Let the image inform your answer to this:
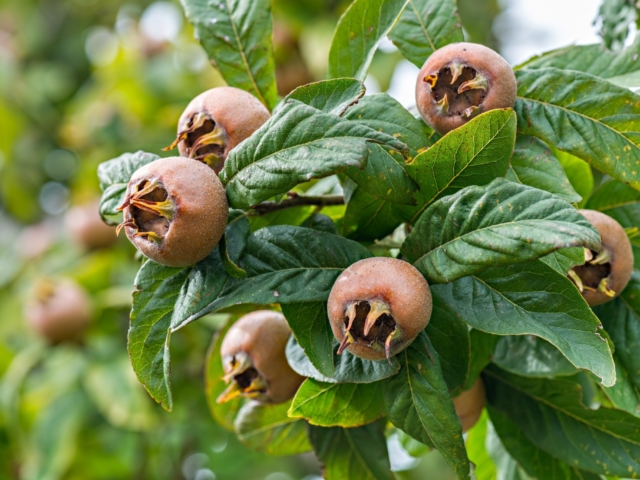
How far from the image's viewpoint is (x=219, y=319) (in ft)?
8.54

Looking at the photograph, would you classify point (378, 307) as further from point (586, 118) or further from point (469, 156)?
point (586, 118)

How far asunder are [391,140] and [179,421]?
3.10 m

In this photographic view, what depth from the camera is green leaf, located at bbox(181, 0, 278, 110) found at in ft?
5.62

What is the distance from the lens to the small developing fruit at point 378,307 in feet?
4.02

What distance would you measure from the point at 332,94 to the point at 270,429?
109 centimetres

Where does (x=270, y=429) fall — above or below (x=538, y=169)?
below

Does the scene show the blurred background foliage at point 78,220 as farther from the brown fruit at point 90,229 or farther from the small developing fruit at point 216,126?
the small developing fruit at point 216,126

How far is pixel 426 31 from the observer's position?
5.43ft

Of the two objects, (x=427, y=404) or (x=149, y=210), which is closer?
(x=149, y=210)

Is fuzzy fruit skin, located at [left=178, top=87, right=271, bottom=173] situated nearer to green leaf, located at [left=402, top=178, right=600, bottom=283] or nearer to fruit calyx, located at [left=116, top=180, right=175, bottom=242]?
fruit calyx, located at [left=116, top=180, right=175, bottom=242]

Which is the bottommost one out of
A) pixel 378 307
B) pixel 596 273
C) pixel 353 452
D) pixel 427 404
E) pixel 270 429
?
pixel 270 429

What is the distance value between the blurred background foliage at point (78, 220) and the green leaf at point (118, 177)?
1.13m

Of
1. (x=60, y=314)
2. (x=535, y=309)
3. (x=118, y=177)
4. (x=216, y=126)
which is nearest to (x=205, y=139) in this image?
(x=216, y=126)

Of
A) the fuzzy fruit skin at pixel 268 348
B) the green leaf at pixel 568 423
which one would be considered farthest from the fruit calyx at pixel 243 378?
the green leaf at pixel 568 423
